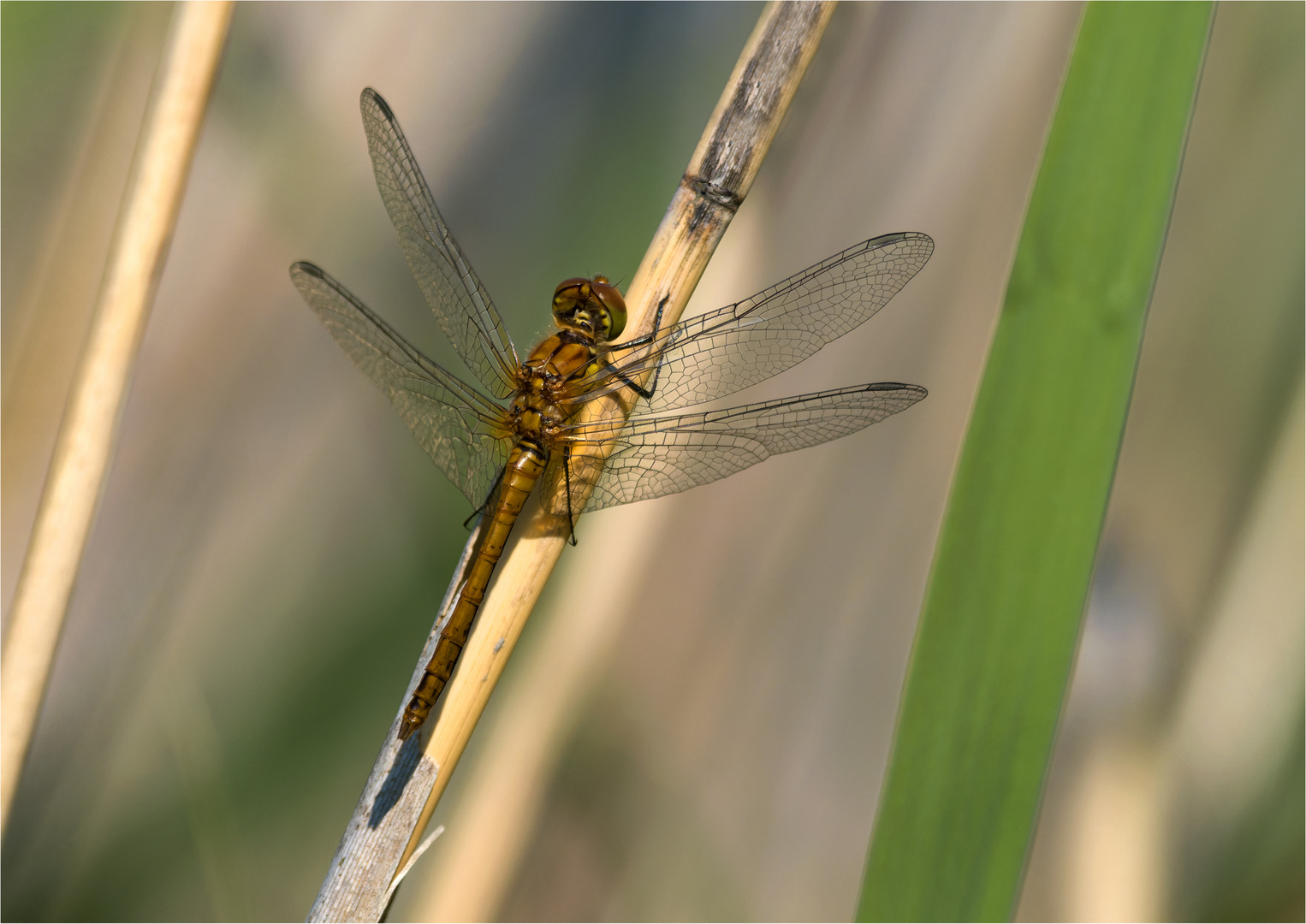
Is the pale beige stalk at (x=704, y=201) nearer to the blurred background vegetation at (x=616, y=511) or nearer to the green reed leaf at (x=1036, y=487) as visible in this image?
the green reed leaf at (x=1036, y=487)

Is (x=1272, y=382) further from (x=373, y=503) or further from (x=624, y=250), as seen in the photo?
(x=373, y=503)

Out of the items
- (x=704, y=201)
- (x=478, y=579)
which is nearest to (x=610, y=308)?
(x=704, y=201)

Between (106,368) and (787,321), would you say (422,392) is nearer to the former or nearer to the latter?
(106,368)

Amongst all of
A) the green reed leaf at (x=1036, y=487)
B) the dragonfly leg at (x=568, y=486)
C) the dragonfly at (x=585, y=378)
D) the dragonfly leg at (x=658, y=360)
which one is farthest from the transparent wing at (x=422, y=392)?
the green reed leaf at (x=1036, y=487)

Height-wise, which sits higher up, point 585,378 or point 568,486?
point 585,378

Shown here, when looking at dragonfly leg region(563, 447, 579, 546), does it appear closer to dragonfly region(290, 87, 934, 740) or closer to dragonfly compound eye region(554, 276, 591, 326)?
dragonfly region(290, 87, 934, 740)

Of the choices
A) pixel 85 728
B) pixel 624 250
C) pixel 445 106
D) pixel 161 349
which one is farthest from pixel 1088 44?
pixel 85 728

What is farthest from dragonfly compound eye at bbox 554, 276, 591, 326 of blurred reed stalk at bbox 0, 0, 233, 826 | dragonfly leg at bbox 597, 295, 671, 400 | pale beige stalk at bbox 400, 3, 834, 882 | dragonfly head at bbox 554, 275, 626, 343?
blurred reed stalk at bbox 0, 0, 233, 826
